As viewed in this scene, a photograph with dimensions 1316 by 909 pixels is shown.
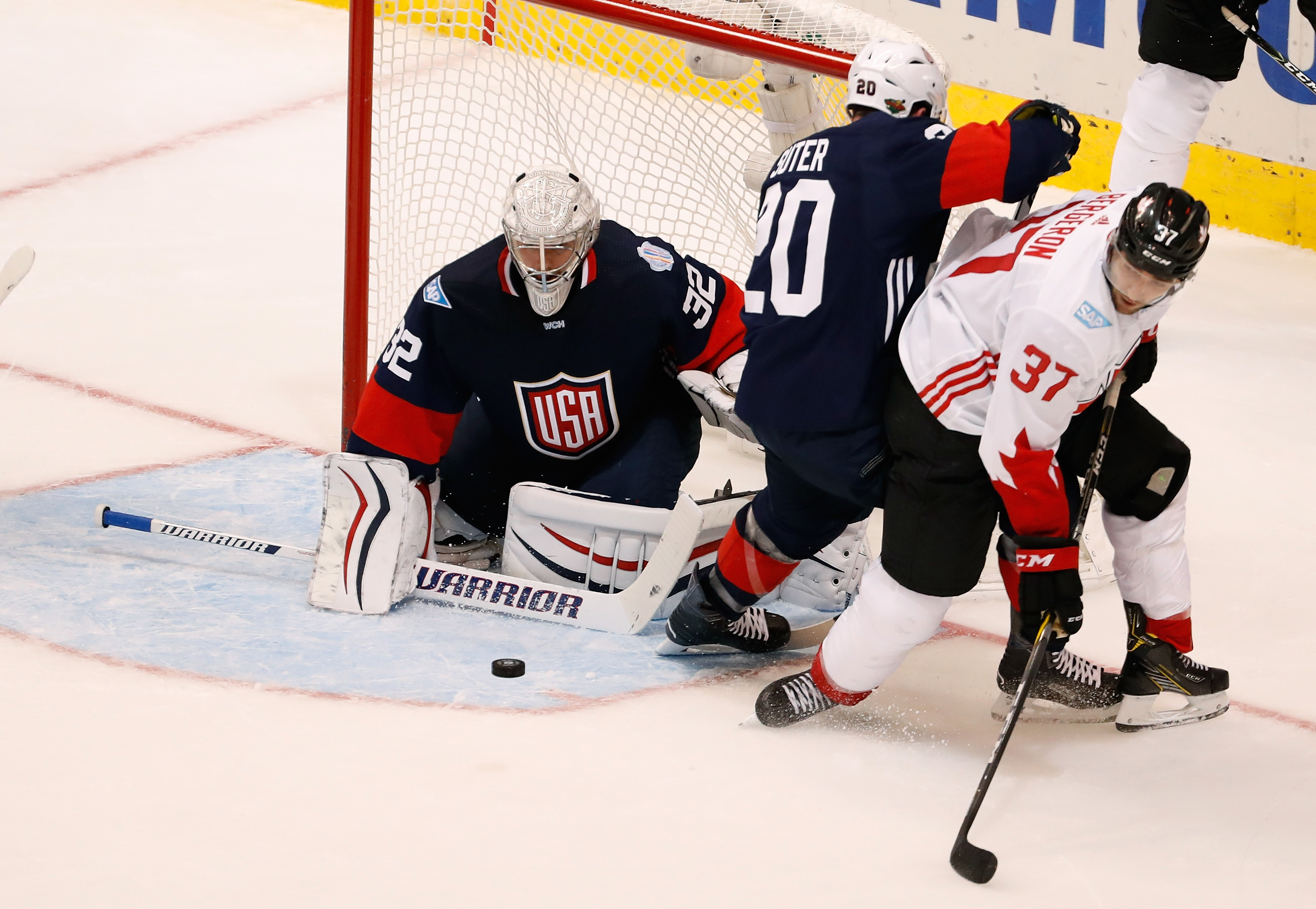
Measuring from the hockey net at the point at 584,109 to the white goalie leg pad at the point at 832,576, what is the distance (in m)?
0.93

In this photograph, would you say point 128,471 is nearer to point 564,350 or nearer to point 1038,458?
point 564,350

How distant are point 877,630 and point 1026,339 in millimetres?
570

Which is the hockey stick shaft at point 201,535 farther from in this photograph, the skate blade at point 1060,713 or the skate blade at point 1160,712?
the skate blade at point 1160,712

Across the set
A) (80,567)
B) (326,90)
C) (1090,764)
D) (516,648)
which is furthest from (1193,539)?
(326,90)

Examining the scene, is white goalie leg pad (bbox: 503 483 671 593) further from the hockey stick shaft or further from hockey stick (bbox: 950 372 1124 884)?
hockey stick (bbox: 950 372 1124 884)

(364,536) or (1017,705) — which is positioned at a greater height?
(1017,705)

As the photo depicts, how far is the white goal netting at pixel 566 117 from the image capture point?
381 cm

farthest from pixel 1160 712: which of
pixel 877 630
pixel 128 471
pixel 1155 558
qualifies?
pixel 128 471

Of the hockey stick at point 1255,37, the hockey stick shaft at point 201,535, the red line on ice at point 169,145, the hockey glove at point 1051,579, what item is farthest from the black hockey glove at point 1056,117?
the red line on ice at point 169,145

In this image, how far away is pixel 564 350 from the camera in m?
3.14

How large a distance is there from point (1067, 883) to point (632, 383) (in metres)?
1.33

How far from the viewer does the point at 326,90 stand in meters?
7.06

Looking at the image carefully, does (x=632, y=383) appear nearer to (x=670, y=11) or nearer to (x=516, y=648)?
(x=516, y=648)

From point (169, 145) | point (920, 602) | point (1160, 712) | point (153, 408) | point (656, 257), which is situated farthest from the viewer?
point (169, 145)
